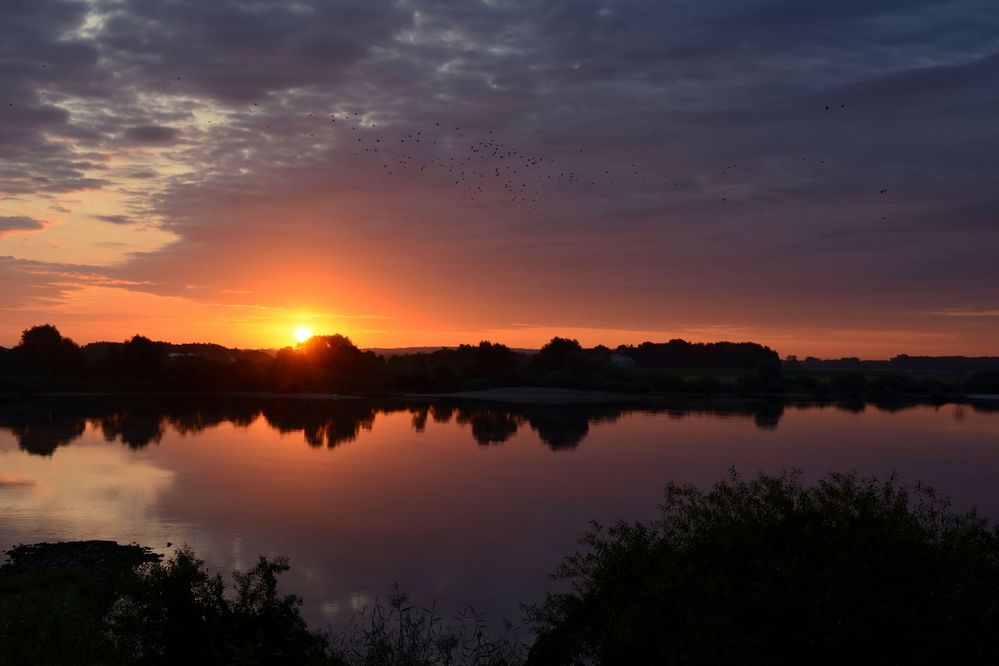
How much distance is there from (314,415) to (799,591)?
81745 mm

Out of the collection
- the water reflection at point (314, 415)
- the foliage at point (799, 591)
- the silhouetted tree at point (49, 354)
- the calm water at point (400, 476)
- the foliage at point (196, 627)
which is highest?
the silhouetted tree at point (49, 354)

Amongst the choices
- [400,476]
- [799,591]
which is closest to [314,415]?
[400,476]

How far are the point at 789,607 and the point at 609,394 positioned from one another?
127 metres

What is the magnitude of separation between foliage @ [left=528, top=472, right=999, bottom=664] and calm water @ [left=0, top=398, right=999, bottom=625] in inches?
302

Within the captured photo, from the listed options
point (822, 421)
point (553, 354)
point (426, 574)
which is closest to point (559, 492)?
point (426, 574)

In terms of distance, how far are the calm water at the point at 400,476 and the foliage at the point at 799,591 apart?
25.2 ft

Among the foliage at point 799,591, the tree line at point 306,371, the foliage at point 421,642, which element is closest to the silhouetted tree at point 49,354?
the tree line at point 306,371

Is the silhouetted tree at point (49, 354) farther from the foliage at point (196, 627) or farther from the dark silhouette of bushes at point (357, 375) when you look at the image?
the foliage at point (196, 627)

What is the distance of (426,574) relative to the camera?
83.6 feet

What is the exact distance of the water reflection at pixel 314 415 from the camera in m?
66.9

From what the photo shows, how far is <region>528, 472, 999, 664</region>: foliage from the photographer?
11.5 meters

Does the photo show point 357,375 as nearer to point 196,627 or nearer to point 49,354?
point 49,354

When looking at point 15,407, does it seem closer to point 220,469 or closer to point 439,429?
point 439,429

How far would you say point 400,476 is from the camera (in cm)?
4694
